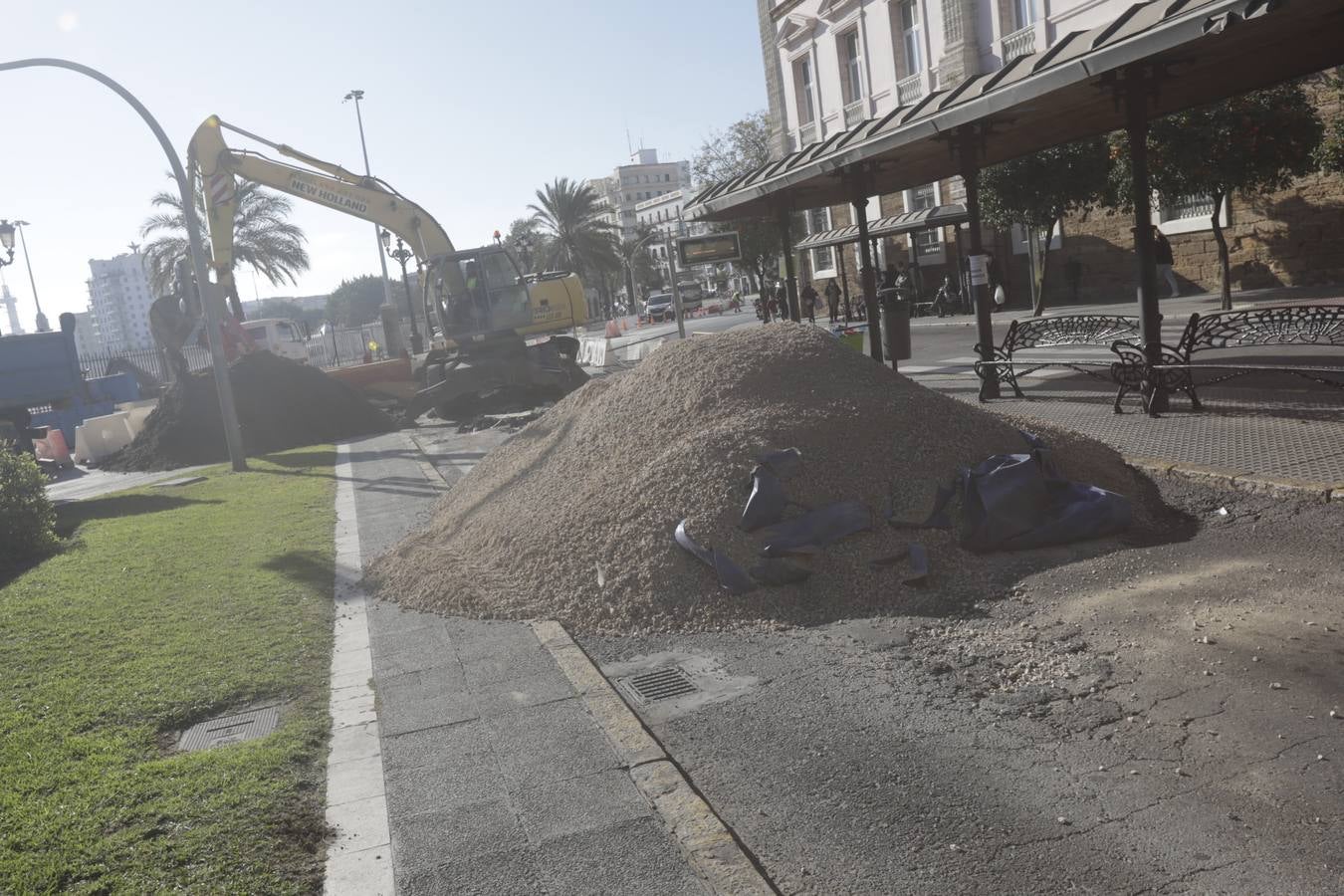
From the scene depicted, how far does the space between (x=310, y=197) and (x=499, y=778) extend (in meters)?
20.4

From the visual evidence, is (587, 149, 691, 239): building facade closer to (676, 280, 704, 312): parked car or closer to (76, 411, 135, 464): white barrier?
(676, 280, 704, 312): parked car

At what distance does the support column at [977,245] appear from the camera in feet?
40.5

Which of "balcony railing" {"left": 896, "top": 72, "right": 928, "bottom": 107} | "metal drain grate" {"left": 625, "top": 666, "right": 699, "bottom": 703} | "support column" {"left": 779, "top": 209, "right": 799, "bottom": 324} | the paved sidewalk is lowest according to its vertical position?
"metal drain grate" {"left": 625, "top": 666, "right": 699, "bottom": 703}

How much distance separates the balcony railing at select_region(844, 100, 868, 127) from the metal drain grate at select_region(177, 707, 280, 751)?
1355 inches

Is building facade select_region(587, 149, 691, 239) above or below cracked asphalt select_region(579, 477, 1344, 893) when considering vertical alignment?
above

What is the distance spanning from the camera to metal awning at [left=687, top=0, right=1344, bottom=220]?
8.37m

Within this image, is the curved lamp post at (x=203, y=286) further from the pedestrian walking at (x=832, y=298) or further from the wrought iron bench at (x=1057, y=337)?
the pedestrian walking at (x=832, y=298)

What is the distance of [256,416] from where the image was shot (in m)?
21.1

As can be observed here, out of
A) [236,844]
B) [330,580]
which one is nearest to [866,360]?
[330,580]

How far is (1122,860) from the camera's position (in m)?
3.27

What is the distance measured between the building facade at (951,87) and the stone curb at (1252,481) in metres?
16.9

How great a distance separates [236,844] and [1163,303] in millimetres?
23772

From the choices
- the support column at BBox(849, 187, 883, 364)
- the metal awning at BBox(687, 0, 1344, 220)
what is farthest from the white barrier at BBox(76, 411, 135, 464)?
the support column at BBox(849, 187, 883, 364)

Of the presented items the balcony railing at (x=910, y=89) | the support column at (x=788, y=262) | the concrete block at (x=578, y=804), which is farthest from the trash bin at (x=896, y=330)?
the balcony railing at (x=910, y=89)
